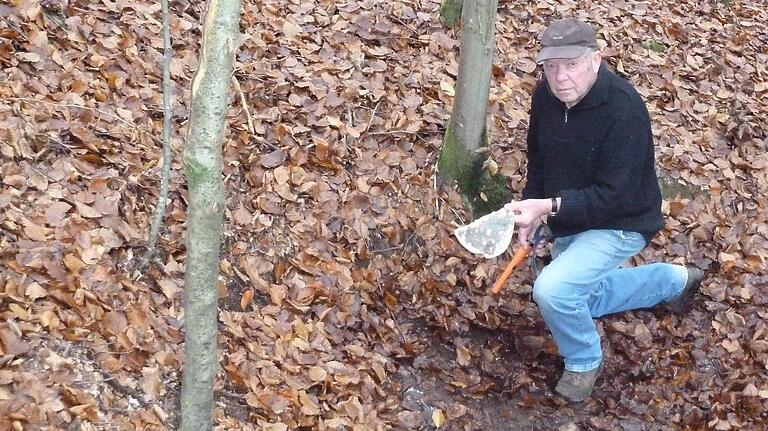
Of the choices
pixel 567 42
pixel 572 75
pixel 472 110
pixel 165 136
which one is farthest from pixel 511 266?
pixel 165 136

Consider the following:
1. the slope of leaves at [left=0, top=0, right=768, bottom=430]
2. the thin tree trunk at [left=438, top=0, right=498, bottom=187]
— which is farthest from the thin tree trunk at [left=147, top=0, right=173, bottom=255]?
the thin tree trunk at [left=438, top=0, right=498, bottom=187]

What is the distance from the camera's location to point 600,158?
3.67 m

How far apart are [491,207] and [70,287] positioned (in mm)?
2635

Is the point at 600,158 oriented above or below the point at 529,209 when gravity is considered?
above

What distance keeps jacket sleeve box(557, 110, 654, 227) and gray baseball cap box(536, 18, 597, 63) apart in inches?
15.8

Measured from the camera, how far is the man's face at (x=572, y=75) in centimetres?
350

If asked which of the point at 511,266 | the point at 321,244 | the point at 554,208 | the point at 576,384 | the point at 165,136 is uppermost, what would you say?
the point at 165,136

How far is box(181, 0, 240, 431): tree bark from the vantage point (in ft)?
7.39

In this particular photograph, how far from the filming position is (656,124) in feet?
18.2

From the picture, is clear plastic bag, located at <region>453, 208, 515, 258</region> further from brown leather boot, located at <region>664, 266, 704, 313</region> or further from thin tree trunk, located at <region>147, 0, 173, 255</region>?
thin tree trunk, located at <region>147, 0, 173, 255</region>

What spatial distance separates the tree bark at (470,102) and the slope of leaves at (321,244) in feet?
0.49

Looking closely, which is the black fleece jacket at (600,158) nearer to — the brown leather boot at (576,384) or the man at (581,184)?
the man at (581,184)

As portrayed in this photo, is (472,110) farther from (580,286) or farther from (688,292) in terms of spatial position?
(688,292)

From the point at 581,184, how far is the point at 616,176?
27 cm
